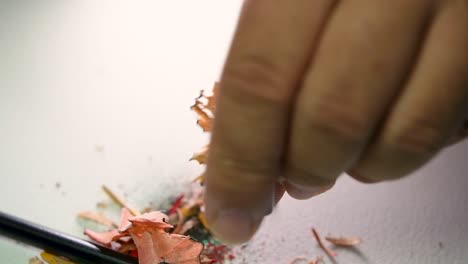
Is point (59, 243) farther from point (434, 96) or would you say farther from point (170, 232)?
point (434, 96)

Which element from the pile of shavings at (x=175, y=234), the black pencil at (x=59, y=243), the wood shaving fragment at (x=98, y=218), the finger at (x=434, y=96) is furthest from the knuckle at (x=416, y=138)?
the wood shaving fragment at (x=98, y=218)

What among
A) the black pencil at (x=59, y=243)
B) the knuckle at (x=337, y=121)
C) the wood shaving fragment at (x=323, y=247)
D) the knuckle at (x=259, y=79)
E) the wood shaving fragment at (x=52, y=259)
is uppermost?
the knuckle at (x=259, y=79)

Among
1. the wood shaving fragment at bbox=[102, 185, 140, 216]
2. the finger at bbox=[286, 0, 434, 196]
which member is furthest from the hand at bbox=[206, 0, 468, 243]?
the wood shaving fragment at bbox=[102, 185, 140, 216]

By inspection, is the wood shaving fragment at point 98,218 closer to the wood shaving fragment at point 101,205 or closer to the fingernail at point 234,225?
the wood shaving fragment at point 101,205

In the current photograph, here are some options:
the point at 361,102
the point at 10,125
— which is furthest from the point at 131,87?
the point at 361,102

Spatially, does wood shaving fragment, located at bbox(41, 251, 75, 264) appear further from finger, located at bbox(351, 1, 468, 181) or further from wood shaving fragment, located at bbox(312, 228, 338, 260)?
finger, located at bbox(351, 1, 468, 181)

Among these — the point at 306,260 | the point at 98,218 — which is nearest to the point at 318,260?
the point at 306,260

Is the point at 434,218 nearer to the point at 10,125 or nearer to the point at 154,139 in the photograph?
the point at 154,139
